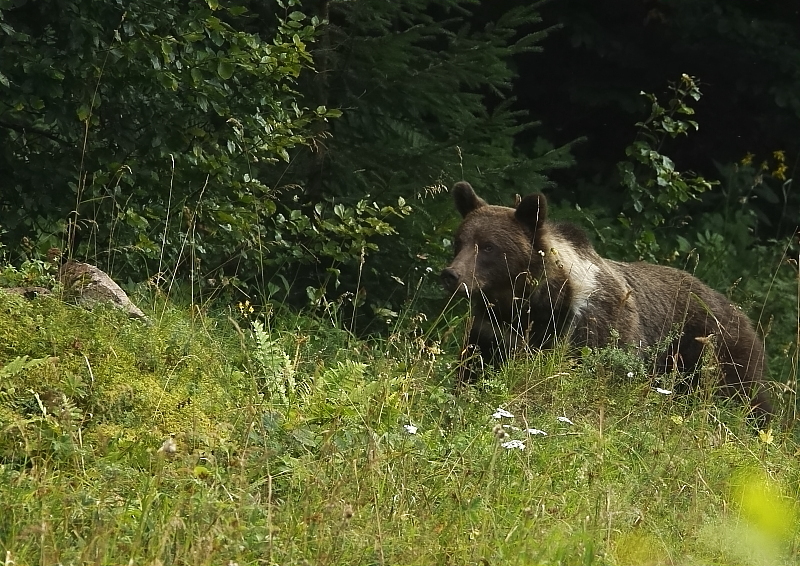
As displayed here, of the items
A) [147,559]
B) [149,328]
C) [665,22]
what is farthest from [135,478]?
[665,22]

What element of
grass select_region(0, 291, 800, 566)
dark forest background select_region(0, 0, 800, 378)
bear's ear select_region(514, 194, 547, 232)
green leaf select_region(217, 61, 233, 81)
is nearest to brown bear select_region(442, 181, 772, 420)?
bear's ear select_region(514, 194, 547, 232)

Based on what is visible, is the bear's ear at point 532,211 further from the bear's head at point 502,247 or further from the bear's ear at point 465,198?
the bear's ear at point 465,198

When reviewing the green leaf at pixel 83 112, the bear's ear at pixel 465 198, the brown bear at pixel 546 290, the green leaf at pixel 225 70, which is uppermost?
the green leaf at pixel 225 70

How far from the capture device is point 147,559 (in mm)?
3326

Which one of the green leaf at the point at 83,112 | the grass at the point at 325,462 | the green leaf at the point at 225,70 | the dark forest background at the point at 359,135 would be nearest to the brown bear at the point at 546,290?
the dark forest background at the point at 359,135

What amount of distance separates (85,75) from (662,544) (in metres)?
4.16

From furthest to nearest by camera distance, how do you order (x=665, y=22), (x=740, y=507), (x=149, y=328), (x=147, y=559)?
(x=665, y=22), (x=149, y=328), (x=740, y=507), (x=147, y=559)

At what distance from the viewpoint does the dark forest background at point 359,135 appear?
6.51m

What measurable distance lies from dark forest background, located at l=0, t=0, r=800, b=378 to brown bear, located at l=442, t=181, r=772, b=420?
50 cm

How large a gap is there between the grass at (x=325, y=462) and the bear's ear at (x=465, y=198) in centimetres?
202

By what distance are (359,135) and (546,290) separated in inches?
80.7

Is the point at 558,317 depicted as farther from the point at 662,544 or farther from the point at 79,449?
the point at 79,449

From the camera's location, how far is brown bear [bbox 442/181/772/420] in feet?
24.1

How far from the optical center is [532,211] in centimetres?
752
